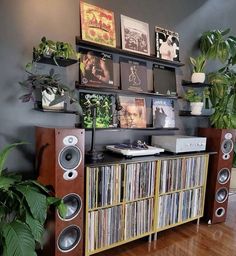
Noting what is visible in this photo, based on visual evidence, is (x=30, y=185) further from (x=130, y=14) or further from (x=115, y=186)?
(x=130, y=14)

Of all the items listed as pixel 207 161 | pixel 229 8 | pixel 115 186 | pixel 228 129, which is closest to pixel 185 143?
pixel 207 161

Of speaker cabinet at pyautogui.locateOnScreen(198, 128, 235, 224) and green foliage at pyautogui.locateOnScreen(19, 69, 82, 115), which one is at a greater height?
green foliage at pyautogui.locateOnScreen(19, 69, 82, 115)

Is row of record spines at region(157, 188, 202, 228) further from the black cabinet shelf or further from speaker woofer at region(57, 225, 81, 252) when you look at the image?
the black cabinet shelf

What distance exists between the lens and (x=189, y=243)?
6.61 feet

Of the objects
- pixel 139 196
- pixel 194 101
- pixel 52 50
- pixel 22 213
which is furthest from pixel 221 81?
pixel 22 213

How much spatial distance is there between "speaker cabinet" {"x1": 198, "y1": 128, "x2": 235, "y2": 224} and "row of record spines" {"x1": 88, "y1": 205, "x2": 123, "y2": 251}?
1057 mm

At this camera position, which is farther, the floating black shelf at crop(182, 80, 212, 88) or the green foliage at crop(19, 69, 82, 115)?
the floating black shelf at crop(182, 80, 212, 88)

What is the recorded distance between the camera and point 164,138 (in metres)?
2.17

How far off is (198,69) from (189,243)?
5.56ft

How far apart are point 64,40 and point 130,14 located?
0.71 metres

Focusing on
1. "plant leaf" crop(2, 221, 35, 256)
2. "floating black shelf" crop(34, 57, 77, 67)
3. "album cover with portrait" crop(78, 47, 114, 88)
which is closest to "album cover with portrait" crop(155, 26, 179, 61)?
"album cover with portrait" crop(78, 47, 114, 88)

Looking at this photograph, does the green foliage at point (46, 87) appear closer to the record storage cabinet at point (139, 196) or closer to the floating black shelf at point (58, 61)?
the floating black shelf at point (58, 61)

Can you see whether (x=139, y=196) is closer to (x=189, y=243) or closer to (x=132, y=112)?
(x=189, y=243)

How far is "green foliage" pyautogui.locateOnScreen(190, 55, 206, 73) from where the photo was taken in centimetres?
246
